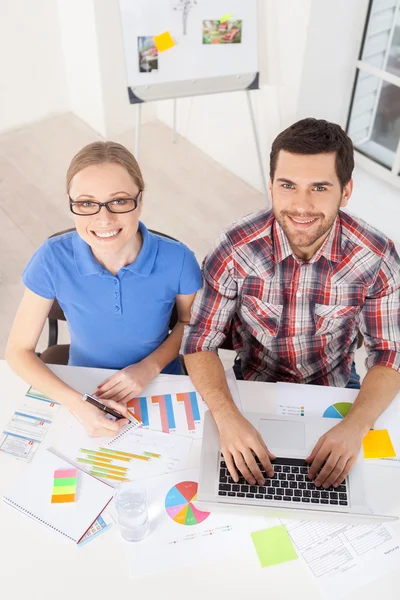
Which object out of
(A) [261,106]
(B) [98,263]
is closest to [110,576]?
(B) [98,263]

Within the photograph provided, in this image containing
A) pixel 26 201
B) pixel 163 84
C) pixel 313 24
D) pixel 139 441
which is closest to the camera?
pixel 139 441

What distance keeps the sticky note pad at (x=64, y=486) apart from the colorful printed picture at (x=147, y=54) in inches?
96.5

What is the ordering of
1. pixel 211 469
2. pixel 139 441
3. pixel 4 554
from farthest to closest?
pixel 139 441
pixel 211 469
pixel 4 554

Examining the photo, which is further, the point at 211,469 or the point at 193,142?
the point at 193,142

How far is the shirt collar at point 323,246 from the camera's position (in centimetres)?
171

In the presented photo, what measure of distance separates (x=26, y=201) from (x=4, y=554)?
2905 mm

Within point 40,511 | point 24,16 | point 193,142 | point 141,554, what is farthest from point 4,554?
point 24,16

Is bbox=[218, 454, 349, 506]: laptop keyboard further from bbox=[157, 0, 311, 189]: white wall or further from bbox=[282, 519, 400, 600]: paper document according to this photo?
bbox=[157, 0, 311, 189]: white wall

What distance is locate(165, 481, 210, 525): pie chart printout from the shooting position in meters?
1.40

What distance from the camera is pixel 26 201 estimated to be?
3.89 meters

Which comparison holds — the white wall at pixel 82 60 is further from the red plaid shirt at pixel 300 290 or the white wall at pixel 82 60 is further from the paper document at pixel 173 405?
the paper document at pixel 173 405

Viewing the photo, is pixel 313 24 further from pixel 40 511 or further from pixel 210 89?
pixel 40 511

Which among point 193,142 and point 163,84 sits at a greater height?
point 163,84

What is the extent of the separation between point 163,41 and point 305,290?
205cm
